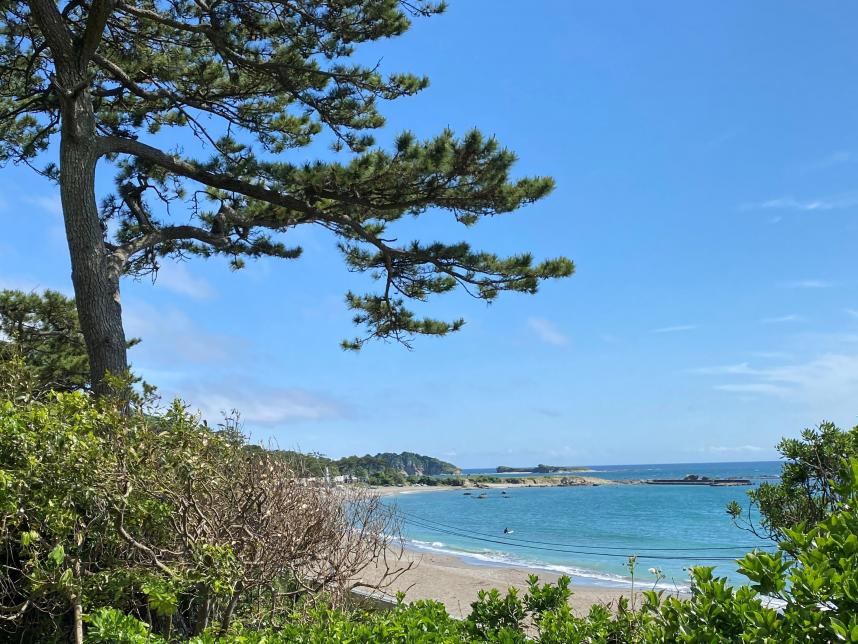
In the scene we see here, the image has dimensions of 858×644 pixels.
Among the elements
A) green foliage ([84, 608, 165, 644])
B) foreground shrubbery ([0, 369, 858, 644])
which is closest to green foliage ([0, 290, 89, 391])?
foreground shrubbery ([0, 369, 858, 644])

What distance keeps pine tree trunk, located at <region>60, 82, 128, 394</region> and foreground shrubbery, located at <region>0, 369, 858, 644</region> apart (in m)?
1.62

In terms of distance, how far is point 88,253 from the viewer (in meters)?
6.62

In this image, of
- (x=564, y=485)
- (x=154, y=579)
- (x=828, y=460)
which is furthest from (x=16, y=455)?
(x=564, y=485)

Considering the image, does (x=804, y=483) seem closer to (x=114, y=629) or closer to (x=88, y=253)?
(x=114, y=629)

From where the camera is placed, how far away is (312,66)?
308 inches

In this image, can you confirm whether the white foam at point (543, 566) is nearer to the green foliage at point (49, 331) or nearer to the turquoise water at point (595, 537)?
the turquoise water at point (595, 537)

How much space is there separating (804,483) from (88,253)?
22.3 feet

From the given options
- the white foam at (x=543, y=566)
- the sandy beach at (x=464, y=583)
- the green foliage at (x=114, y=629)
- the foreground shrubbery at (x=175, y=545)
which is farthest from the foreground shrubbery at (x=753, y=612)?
the white foam at (x=543, y=566)

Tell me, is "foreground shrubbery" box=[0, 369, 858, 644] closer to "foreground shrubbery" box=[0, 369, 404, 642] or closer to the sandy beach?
"foreground shrubbery" box=[0, 369, 404, 642]

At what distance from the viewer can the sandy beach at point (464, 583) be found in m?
13.0

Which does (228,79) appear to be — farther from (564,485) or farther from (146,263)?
(564,485)

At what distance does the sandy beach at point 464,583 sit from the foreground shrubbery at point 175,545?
7.88 meters

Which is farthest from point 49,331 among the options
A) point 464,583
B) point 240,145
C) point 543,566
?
point 543,566

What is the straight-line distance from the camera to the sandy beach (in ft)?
42.8
